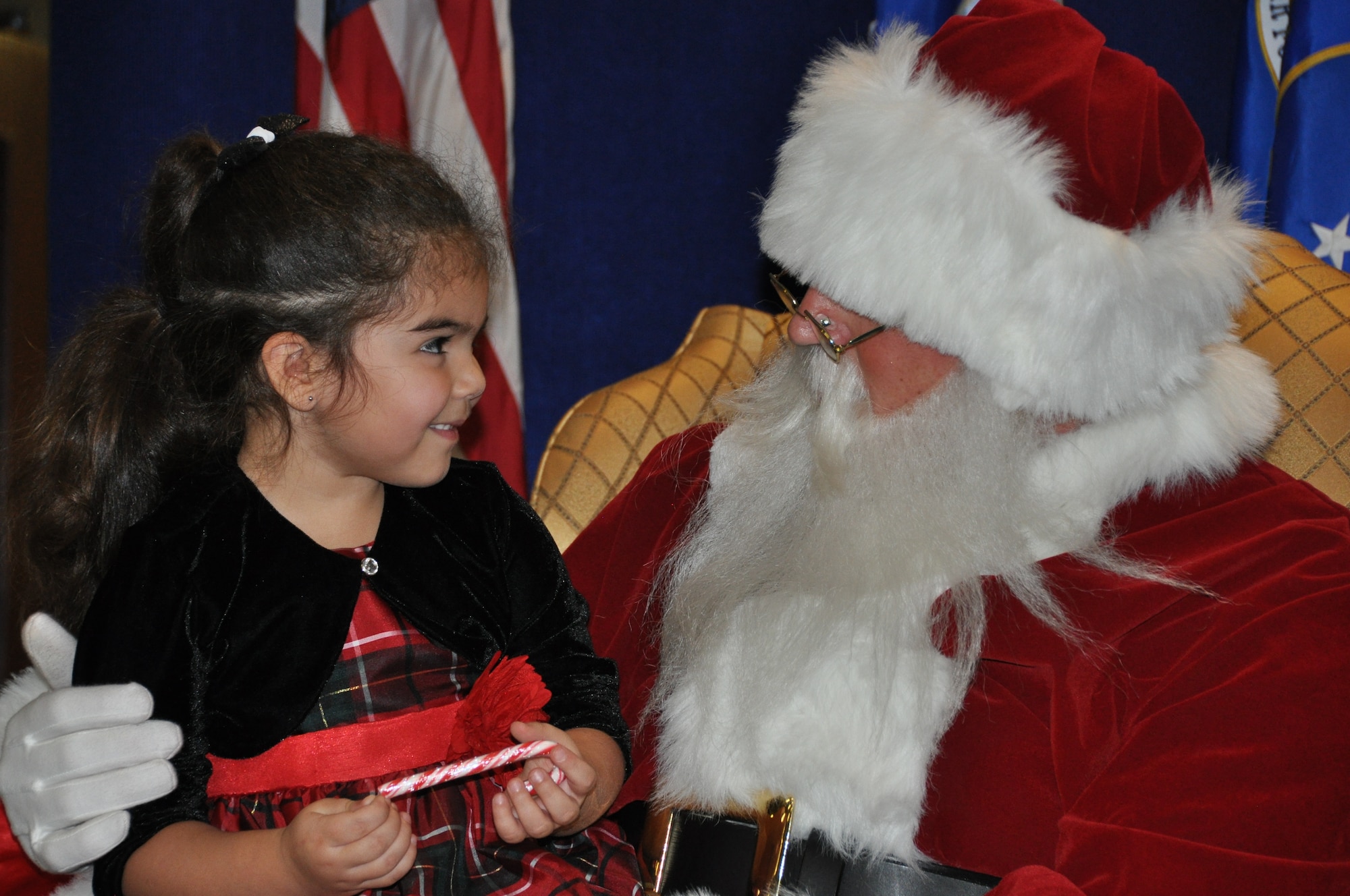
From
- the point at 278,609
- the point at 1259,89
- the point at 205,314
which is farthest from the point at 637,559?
the point at 1259,89

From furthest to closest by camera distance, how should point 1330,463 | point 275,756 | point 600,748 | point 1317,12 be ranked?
1. point 1317,12
2. point 1330,463
3. point 600,748
4. point 275,756

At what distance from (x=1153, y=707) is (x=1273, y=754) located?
0.40ft

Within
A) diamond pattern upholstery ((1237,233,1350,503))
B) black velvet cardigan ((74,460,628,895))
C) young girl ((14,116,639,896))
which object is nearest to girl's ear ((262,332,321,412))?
young girl ((14,116,639,896))

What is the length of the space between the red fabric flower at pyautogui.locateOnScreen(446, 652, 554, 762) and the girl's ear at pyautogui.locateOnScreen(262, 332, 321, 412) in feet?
1.19

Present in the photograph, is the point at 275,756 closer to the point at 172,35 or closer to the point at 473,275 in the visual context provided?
the point at 473,275

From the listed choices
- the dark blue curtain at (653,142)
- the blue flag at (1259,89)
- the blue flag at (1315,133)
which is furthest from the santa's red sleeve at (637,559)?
the blue flag at (1259,89)

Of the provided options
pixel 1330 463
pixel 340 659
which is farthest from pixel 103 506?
pixel 1330 463

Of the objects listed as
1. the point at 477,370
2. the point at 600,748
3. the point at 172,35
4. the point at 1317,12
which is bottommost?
the point at 600,748

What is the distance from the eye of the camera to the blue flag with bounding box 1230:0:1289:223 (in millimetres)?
2449

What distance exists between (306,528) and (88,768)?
1.09 feet

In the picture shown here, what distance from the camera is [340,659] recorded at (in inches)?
49.0

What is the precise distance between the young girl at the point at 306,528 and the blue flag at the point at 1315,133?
1.78 m

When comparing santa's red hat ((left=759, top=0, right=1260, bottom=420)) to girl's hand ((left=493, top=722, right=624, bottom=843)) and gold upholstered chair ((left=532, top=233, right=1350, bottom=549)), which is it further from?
girl's hand ((left=493, top=722, right=624, bottom=843))

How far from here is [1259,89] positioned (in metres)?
2.47
